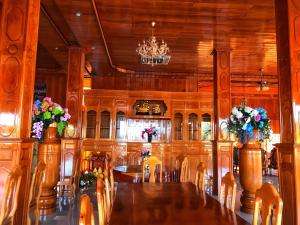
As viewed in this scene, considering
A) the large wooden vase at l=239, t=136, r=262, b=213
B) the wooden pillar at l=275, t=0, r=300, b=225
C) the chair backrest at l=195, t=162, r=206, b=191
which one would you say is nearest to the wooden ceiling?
the wooden pillar at l=275, t=0, r=300, b=225

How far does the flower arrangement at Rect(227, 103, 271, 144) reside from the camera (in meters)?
4.27

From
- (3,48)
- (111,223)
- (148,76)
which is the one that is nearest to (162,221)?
(111,223)

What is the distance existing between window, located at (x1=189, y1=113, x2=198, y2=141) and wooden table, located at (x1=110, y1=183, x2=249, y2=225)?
5.84 metres

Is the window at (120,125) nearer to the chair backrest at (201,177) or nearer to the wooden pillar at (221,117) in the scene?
the wooden pillar at (221,117)

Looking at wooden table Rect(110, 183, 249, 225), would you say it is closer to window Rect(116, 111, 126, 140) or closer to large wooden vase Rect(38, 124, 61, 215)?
large wooden vase Rect(38, 124, 61, 215)

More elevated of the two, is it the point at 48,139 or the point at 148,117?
the point at 148,117

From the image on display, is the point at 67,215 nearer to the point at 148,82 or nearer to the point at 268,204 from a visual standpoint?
the point at 268,204

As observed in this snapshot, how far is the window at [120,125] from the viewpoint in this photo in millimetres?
8148

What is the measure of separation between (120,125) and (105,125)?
1.56 feet

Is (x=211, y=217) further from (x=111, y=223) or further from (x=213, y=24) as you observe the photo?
(x=213, y=24)

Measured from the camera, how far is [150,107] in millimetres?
8453

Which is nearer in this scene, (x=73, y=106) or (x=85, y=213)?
(x=85, y=213)

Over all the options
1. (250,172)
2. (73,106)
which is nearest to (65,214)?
(73,106)

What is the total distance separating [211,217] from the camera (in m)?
1.62
